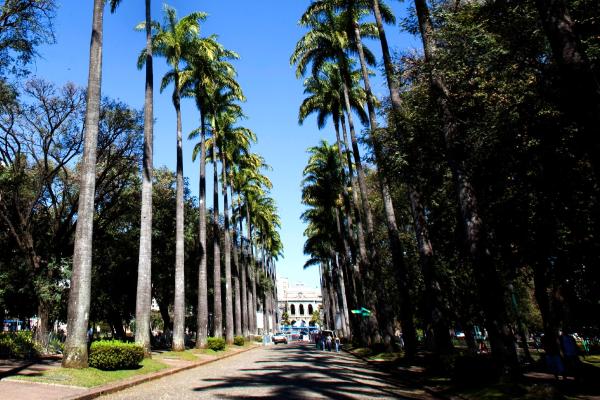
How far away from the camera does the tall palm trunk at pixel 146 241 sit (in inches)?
677

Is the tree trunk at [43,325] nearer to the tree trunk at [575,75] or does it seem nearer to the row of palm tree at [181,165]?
the row of palm tree at [181,165]

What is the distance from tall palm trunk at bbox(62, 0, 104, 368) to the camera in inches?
482

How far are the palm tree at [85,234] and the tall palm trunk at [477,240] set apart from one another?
11.2m

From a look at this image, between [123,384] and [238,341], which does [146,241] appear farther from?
[238,341]

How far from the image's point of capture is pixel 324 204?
43.0 m

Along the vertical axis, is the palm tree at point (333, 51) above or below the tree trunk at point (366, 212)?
above

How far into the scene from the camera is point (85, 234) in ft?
43.7

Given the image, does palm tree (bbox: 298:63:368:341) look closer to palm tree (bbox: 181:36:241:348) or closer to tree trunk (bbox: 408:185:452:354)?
palm tree (bbox: 181:36:241:348)

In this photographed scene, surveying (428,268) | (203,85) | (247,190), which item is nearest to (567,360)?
(428,268)

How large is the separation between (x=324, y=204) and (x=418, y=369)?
28744 millimetres

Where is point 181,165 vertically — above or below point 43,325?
above

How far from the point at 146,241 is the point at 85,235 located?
195 inches

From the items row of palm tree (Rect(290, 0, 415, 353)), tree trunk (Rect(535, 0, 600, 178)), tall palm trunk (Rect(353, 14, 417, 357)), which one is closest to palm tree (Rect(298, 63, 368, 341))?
row of palm tree (Rect(290, 0, 415, 353))

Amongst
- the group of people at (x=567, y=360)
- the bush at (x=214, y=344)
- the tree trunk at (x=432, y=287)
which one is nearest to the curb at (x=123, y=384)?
the tree trunk at (x=432, y=287)
